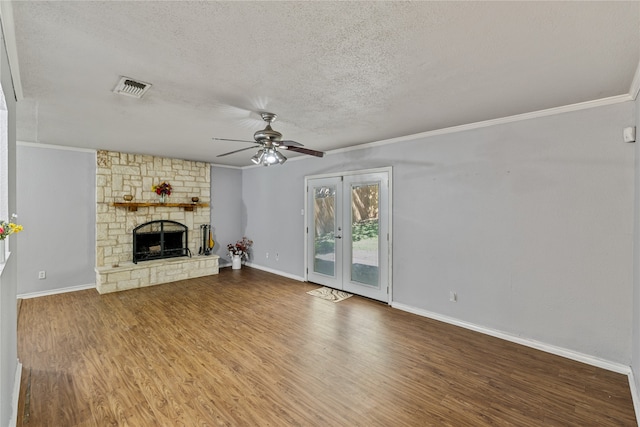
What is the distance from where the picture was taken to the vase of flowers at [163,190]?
6125 mm

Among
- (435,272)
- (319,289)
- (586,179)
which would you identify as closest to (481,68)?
(586,179)

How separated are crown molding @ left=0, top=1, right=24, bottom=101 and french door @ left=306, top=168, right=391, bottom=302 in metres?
4.13

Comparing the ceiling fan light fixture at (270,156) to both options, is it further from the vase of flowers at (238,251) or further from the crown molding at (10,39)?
the vase of flowers at (238,251)

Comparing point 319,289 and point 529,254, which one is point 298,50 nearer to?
point 529,254

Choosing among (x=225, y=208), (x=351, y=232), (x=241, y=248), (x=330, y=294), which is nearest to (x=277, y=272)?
(x=241, y=248)

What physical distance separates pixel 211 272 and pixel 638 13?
700cm

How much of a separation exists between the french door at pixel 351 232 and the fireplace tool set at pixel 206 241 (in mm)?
2548

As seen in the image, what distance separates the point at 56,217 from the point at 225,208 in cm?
324

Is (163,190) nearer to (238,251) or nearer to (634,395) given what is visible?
(238,251)

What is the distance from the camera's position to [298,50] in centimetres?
198

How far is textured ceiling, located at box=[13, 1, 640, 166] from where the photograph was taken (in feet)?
5.25

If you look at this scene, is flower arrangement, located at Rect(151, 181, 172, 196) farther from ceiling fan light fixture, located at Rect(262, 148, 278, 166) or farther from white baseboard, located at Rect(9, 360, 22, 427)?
white baseboard, located at Rect(9, 360, 22, 427)

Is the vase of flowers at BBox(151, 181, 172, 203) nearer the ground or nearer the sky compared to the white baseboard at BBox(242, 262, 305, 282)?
nearer the sky

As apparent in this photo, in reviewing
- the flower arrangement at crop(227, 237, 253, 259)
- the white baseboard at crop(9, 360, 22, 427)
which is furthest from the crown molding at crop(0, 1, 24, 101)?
the flower arrangement at crop(227, 237, 253, 259)
